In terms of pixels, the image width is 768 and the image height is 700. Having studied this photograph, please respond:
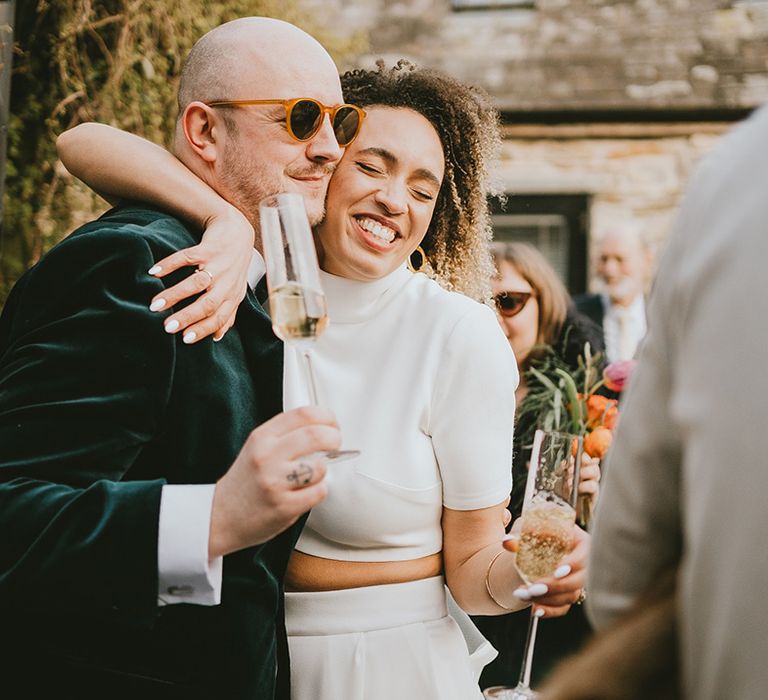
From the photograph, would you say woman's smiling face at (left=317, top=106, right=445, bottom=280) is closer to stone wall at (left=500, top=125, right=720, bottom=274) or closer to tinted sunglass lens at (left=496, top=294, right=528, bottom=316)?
tinted sunglass lens at (left=496, top=294, right=528, bottom=316)

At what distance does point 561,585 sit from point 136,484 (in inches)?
35.0

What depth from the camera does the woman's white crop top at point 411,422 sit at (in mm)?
2402

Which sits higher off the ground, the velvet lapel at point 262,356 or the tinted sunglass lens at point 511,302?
the velvet lapel at point 262,356

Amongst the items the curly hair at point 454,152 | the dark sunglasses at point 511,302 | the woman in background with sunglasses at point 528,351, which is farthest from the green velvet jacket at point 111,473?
the dark sunglasses at point 511,302

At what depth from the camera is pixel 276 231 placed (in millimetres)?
Result: 1748

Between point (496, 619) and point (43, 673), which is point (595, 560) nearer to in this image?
point (43, 673)

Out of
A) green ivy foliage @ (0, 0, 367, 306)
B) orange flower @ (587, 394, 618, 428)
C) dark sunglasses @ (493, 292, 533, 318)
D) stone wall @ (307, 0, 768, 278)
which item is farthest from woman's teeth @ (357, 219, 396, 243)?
stone wall @ (307, 0, 768, 278)

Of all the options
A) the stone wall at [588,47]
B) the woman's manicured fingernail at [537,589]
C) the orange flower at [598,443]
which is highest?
the stone wall at [588,47]

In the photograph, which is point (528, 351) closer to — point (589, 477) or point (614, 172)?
point (589, 477)

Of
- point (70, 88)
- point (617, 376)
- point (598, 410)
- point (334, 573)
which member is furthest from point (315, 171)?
point (70, 88)

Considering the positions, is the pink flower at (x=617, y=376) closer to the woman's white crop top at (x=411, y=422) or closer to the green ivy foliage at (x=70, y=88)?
the woman's white crop top at (x=411, y=422)

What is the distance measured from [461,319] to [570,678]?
1590 mm

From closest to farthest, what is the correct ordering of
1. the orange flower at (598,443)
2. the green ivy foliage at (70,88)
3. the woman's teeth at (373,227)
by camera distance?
the woman's teeth at (373,227) → the orange flower at (598,443) → the green ivy foliage at (70,88)

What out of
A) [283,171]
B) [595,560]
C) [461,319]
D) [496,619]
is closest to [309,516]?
[461,319]
